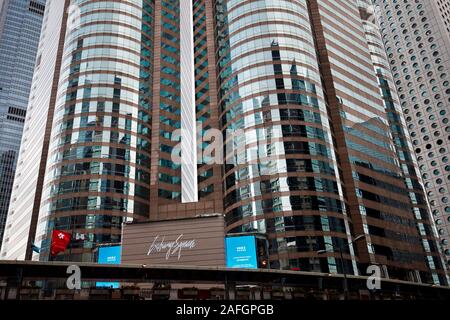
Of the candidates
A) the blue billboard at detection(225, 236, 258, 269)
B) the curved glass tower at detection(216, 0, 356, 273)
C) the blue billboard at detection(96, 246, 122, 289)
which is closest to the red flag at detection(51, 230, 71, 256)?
the blue billboard at detection(96, 246, 122, 289)

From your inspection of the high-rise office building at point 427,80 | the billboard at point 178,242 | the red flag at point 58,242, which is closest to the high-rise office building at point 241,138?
the red flag at point 58,242

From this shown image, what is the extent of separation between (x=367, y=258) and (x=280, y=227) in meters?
20.7

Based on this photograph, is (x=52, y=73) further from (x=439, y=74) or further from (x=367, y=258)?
(x=439, y=74)

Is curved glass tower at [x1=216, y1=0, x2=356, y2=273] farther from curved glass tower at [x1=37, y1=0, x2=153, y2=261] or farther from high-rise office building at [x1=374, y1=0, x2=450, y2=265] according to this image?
high-rise office building at [x1=374, y1=0, x2=450, y2=265]

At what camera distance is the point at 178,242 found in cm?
4944

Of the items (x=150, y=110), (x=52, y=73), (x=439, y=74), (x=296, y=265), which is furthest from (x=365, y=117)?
(x=52, y=73)

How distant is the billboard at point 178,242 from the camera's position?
48312 mm

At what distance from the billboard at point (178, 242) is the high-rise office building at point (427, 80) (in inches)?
4355

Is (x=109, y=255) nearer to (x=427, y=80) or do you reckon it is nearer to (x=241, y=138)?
(x=241, y=138)

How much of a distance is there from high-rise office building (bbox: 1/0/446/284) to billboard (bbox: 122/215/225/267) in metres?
21.2

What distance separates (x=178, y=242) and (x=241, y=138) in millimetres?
42320

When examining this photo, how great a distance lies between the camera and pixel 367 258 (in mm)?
82375

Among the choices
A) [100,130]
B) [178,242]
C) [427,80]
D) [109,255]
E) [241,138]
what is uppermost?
[427,80]

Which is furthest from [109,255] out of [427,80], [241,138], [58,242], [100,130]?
[427,80]
